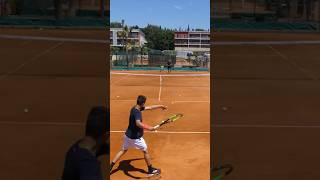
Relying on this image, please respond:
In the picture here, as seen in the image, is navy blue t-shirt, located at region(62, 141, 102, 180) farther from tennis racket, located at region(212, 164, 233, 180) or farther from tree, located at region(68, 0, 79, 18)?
tennis racket, located at region(212, 164, 233, 180)


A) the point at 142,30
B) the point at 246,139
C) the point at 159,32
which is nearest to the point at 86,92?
the point at 246,139

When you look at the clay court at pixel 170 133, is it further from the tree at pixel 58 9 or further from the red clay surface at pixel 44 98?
the tree at pixel 58 9

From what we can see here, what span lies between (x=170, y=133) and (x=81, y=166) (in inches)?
285

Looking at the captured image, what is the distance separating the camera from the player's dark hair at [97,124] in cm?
235

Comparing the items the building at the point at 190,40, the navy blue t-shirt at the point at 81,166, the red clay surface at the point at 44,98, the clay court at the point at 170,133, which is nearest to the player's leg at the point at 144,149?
the clay court at the point at 170,133

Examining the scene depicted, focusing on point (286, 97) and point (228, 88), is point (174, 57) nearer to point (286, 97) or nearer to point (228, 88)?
point (228, 88)

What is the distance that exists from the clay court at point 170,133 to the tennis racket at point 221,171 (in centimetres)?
36

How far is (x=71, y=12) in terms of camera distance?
14.2 ft

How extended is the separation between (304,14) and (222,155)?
7.97 feet

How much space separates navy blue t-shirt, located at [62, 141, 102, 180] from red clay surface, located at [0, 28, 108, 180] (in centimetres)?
148

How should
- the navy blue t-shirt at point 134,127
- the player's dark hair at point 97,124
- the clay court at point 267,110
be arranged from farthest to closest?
1. the clay court at point 267,110
2. the navy blue t-shirt at point 134,127
3. the player's dark hair at point 97,124

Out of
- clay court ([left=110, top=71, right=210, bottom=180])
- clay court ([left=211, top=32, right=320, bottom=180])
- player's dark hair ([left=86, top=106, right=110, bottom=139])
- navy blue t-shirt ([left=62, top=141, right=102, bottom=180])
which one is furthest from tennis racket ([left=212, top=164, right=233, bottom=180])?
navy blue t-shirt ([left=62, top=141, right=102, bottom=180])

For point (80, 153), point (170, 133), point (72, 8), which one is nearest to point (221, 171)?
point (72, 8)

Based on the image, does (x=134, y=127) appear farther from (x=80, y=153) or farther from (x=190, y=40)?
(x=190, y=40)
